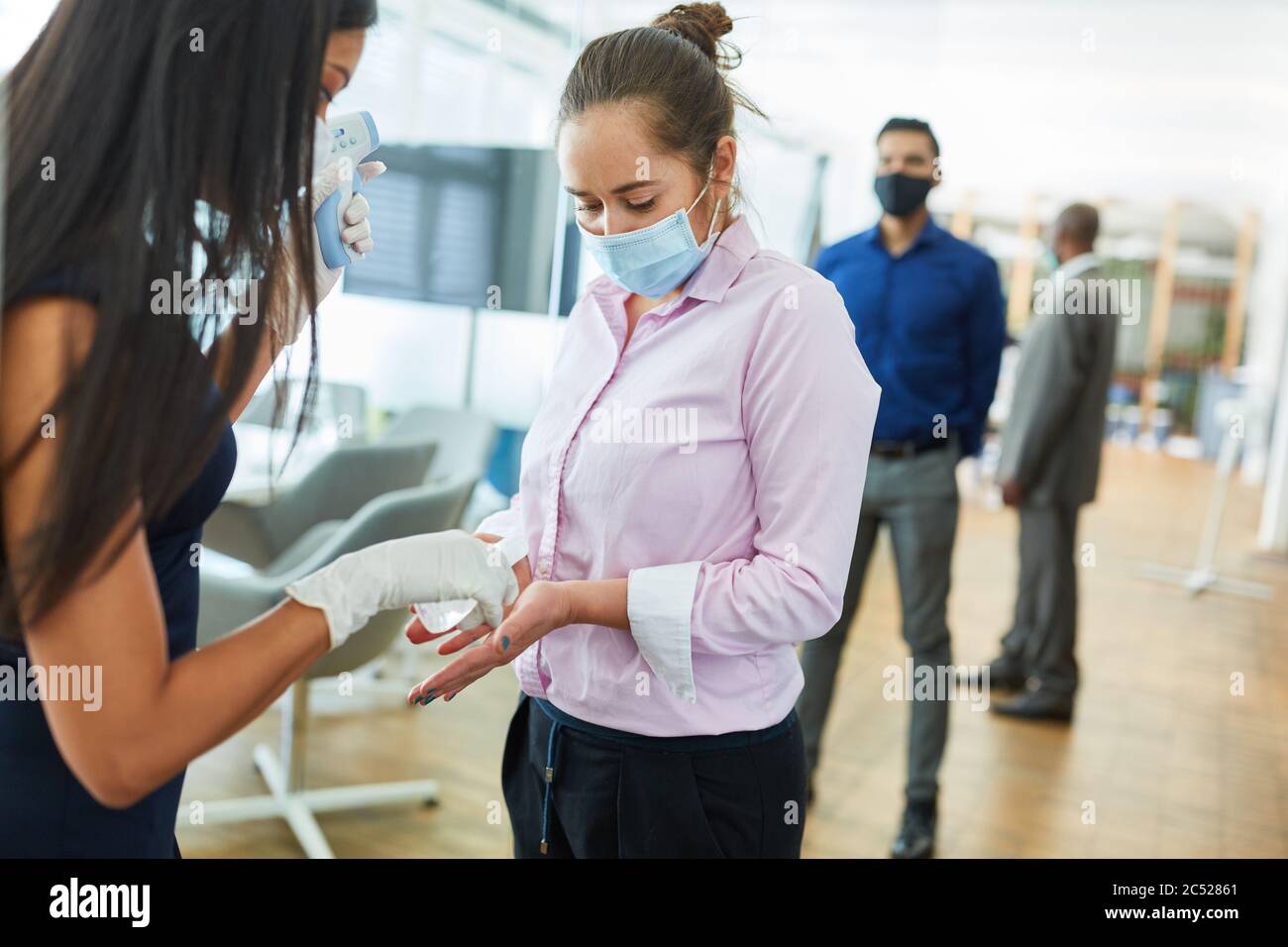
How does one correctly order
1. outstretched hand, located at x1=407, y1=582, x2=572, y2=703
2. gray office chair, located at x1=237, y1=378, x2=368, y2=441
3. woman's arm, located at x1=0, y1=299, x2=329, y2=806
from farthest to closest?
1. gray office chair, located at x1=237, y1=378, x2=368, y2=441
2. outstretched hand, located at x1=407, y1=582, x2=572, y2=703
3. woman's arm, located at x1=0, y1=299, x2=329, y2=806

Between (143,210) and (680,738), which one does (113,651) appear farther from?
(680,738)

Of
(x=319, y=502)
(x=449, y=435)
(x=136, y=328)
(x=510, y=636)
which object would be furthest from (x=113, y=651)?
(x=449, y=435)

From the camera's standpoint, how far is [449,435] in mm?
3363

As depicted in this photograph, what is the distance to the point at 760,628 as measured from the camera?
1.03 metres

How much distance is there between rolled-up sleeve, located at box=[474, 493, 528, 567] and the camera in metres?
1.18

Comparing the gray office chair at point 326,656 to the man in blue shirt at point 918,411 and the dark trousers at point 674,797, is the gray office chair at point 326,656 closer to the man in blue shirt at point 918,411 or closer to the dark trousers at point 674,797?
the man in blue shirt at point 918,411

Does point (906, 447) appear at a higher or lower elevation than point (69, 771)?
higher

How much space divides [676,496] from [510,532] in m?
0.25

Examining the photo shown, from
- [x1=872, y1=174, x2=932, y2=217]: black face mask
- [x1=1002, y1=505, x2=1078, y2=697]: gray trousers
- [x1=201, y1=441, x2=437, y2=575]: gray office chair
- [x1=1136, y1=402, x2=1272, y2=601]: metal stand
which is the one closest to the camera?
[x1=872, y1=174, x2=932, y2=217]: black face mask

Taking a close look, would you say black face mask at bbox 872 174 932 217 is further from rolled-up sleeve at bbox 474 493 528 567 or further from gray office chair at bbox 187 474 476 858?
rolled-up sleeve at bbox 474 493 528 567

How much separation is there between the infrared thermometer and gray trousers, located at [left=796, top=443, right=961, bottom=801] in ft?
5.52

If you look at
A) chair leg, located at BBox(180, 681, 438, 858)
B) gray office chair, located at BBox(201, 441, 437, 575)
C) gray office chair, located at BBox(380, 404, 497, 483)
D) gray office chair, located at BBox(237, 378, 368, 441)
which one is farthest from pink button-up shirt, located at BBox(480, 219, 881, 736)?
gray office chair, located at BBox(237, 378, 368, 441)
